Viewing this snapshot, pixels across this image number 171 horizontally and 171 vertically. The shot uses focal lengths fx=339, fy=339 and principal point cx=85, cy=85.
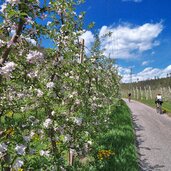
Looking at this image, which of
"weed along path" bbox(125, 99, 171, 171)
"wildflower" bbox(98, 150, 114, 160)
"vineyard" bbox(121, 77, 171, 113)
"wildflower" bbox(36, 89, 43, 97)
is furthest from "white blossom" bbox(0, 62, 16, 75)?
"vineyard" bbox(121, 77, 171, 113)

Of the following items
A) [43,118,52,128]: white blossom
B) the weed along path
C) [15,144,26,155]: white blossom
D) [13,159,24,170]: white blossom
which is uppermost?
[43,118,52,128]: white blossom

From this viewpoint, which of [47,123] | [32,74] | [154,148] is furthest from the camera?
[154,148]

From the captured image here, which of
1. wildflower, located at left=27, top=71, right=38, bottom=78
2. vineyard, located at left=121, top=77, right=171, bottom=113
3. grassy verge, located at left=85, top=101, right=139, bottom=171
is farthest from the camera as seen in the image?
vineyard, located at left=121, top=77, right=171, bottom=113

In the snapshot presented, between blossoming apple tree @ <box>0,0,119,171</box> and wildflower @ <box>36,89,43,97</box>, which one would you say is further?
wildflower @ <box>36,89,43,97</box>

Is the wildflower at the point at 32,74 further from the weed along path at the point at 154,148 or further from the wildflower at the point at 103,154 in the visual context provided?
the weed along path at the point at 154,148

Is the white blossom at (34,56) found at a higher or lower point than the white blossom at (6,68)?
higher

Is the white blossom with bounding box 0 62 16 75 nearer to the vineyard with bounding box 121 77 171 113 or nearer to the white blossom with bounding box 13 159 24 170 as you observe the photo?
the white blossom with bounding box 13 159 24 170

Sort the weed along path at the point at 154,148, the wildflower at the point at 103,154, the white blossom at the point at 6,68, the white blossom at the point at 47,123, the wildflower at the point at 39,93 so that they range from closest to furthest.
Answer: the white blossom at the point at 6,68, the wildflower at the point at 39,93, the white blossom at the point at 47,123, the wildflower at the point at 103,154, the weed along path at the point at 154,148

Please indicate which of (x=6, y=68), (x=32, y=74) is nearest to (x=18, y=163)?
(x=6, y=68)

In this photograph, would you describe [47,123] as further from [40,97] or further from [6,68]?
[6,68]

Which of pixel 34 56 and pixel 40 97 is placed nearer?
pixel 34 56

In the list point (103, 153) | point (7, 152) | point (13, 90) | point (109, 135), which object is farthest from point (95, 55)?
point (7, 152)

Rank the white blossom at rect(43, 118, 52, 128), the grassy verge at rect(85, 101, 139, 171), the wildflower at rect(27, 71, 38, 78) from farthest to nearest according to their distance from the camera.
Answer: the grassy verge at rect(85, 101, 139, 171) < the white blossom at rect(43, 118, 52, 128) < the wildflower at rect(27, 71, 38, 78)

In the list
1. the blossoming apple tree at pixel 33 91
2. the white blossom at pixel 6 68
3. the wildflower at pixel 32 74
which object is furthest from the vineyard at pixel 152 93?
the white blossom at pixel 6 68
